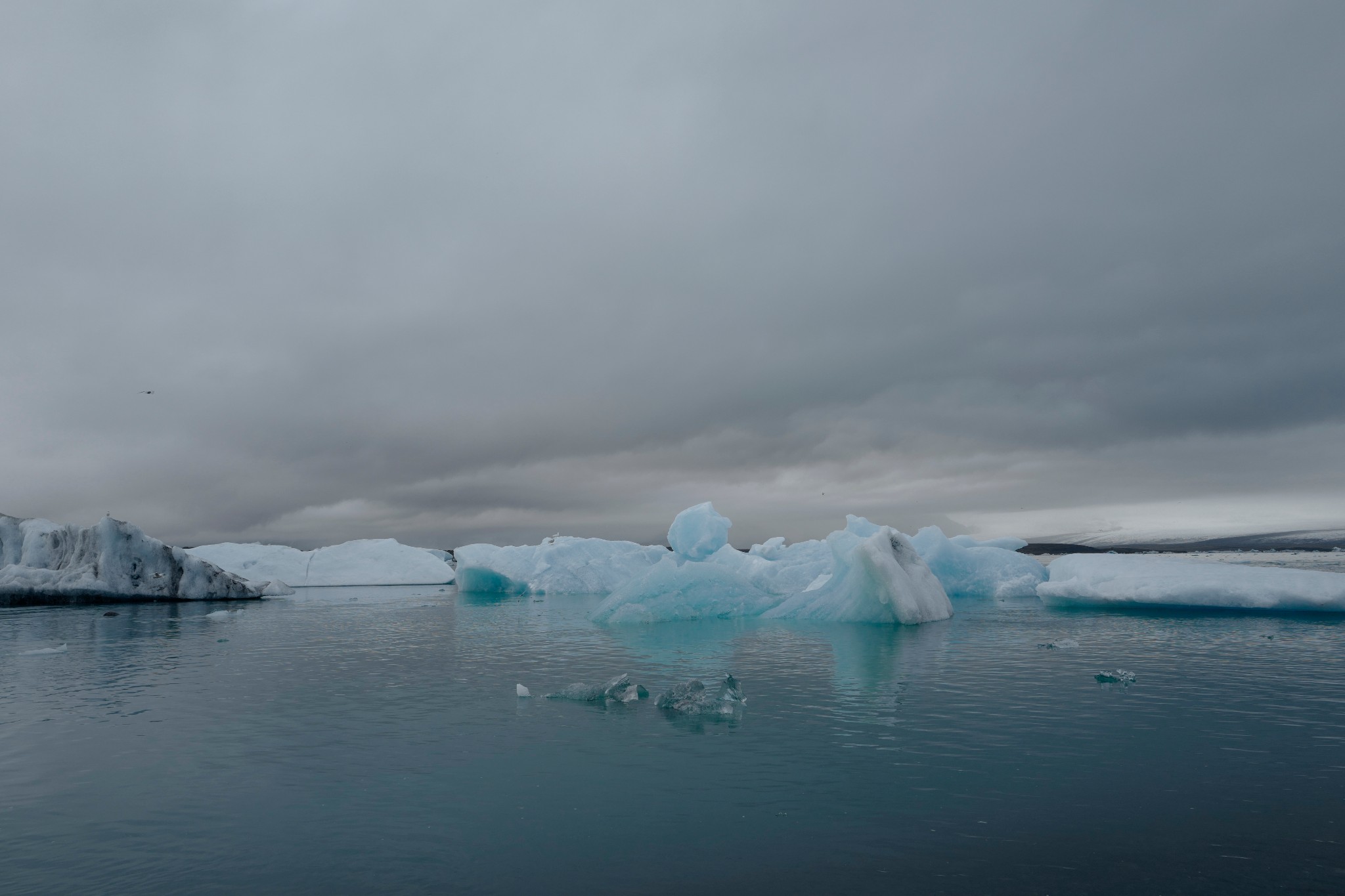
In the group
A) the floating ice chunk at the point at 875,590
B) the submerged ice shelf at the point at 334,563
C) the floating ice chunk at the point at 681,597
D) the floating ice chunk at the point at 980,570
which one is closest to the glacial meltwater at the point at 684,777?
the floating ice chunk at the point at 875,590

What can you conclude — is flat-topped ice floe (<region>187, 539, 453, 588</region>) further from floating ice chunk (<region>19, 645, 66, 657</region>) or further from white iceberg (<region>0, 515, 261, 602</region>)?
floating ice chunk (<region>19, 645, 66, 657</region>)

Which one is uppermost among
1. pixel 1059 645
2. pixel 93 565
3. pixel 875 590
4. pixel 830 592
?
pixel 93 565

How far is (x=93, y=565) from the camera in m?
33.6

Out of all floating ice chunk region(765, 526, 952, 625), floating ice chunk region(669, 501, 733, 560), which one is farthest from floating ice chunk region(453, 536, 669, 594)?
floating ice chunk region(765, 526, 952, 625)

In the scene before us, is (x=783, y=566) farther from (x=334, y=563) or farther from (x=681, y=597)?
(x=334, y=563)

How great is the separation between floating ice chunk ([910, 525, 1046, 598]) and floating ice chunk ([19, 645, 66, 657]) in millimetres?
28026

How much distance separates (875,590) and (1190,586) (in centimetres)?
1003

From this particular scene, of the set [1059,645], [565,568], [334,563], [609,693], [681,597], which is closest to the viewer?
[609,693]

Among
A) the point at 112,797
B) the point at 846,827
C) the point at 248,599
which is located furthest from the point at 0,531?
the point at 846,827

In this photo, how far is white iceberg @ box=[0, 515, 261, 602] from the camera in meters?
33.1

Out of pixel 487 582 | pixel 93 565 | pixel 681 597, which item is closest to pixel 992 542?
pixel 681 597

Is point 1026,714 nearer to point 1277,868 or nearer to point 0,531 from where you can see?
point 1277,868

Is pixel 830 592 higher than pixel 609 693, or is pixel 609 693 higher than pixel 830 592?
pixel 830 592

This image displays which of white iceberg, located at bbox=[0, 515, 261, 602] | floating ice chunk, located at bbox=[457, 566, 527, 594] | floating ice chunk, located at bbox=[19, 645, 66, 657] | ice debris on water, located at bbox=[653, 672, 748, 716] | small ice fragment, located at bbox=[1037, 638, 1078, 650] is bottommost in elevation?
small ice fragment, located at bbox=[1037, 638, 1078, 650]
